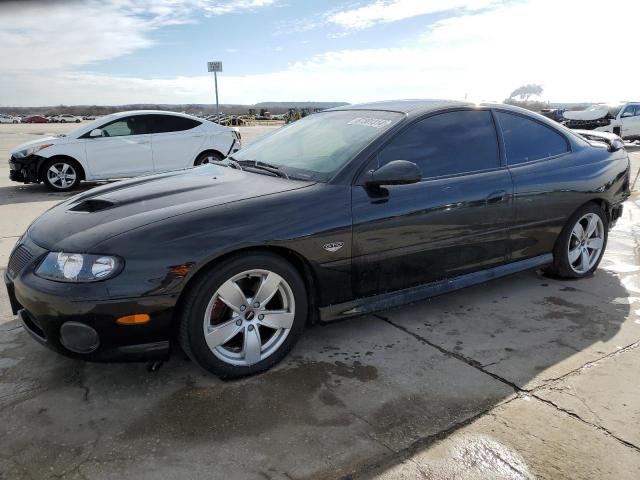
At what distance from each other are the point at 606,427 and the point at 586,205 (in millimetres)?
2338

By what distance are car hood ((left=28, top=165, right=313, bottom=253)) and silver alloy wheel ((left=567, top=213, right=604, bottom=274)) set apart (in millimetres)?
2569

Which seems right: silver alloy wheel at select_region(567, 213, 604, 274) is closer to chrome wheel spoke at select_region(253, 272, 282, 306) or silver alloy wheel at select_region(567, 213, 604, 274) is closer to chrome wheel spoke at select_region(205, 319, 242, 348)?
chrome wheel spoke at select_region(253, 272, 282, 306)

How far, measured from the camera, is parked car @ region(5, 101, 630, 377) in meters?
2.48

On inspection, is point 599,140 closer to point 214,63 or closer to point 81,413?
point 81,413

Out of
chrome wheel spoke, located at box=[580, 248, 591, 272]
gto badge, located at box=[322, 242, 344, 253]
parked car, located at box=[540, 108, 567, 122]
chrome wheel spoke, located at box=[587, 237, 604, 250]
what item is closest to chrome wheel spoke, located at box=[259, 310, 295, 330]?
gto badge, located at box=[322, 242, 344, 253]

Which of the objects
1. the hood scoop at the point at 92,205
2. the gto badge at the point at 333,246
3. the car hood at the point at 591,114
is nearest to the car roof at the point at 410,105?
the gto badge at the point at 333,246

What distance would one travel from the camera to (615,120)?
Result: 750 inches

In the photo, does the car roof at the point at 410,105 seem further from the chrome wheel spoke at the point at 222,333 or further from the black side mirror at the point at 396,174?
the chrome wheel spoke at the point at 222,333

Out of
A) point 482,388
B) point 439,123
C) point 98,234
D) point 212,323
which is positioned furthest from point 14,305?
point 439,123

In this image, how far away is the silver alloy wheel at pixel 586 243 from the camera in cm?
431

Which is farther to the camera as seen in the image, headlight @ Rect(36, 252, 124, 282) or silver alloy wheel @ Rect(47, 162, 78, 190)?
silver alloy wheel @ Rect(47, 162, 78, 190)

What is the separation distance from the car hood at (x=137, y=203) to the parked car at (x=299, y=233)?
2cm

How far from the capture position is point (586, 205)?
4262 mm

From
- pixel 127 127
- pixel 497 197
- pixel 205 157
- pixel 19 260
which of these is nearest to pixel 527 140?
pixel 497 197
